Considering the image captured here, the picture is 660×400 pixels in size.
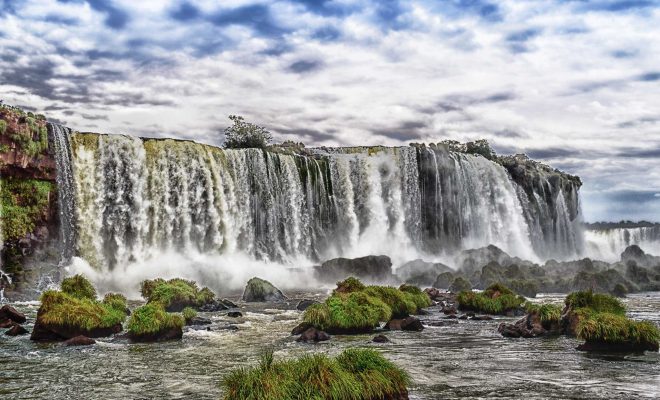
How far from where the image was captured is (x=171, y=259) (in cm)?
5309

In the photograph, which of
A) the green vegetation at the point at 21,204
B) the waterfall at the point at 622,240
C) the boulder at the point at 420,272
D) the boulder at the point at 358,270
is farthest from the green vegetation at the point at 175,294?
the waterfall at the point at 622,240

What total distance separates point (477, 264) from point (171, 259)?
29.9 metres

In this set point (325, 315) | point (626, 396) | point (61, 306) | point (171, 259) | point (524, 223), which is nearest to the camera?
point (626, 396)

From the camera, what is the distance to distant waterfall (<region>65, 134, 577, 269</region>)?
52.4 metres

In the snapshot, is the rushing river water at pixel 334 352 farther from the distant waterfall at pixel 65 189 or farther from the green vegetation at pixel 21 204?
the distant waterfall at pixel 65 189

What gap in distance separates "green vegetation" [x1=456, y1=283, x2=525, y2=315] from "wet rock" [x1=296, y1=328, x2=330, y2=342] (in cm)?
1313

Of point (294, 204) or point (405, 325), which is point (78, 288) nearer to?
point (405, 325)

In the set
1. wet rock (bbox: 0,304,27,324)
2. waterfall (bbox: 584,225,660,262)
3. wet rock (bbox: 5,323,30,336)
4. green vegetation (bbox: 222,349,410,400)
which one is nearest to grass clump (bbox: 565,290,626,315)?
green vegetation (bbox: 222,349,410,400)

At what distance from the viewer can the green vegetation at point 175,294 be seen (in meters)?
32.5

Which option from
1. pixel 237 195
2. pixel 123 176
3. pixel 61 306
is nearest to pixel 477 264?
pixel 237 195

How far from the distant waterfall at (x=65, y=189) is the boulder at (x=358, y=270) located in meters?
21.3

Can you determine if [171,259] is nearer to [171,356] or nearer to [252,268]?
[252,268]

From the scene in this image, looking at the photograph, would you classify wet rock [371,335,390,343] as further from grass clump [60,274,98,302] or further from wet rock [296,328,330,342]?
grass clump [60,274,98,302]

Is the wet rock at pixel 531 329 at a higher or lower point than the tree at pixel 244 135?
lower
